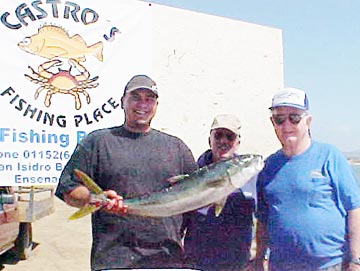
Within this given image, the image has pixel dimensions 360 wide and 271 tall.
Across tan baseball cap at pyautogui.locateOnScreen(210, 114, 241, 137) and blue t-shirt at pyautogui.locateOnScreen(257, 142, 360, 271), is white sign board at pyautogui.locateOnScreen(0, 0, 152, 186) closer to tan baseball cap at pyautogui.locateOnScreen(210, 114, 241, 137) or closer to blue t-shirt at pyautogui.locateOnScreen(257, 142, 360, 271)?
tan baseball cap at pyautogui.locateOnScreen(210, 114, 241, 137)

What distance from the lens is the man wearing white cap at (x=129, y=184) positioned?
115 inches

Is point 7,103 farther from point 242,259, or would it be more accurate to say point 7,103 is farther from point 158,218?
point 242,259

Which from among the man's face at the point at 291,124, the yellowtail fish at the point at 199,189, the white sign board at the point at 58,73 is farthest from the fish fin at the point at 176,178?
the white sign board at the point at 58,73

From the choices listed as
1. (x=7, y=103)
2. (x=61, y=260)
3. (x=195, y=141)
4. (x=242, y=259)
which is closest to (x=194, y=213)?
(x=242, y=259)

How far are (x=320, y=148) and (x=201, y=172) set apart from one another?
653mm

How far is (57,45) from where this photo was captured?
14.5ft

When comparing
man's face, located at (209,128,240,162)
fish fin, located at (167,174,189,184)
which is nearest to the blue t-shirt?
man's face, located at (209,128,240,162)

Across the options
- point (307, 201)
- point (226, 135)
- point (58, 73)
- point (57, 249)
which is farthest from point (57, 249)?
point (307, 201)

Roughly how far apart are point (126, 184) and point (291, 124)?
951mm

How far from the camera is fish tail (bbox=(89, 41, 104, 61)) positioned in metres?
4.49

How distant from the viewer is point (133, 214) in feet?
9.54

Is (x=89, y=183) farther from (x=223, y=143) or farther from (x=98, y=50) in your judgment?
(x=98, y=50)

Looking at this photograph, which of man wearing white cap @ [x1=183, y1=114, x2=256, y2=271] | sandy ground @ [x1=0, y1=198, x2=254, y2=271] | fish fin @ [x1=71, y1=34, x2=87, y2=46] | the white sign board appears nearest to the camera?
man wearing white cap @ [x1=183, y1=114, x2=256, y2=271]

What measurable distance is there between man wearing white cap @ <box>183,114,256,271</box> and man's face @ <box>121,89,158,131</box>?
406 mm
